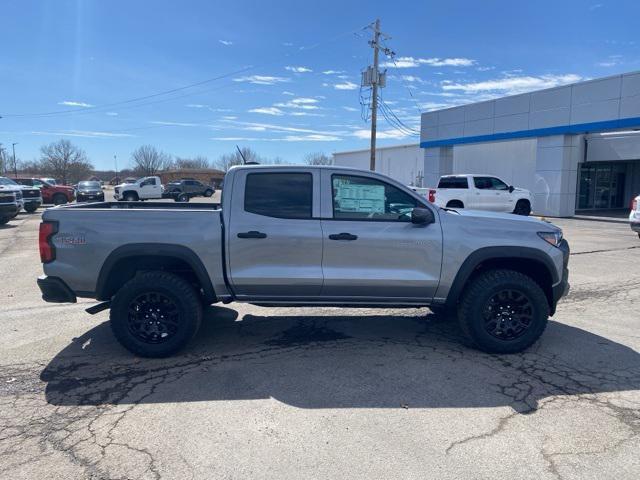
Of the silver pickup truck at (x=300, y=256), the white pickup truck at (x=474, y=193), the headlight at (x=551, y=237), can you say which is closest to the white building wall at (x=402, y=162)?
the white pickup truck at (x=474, y=193)

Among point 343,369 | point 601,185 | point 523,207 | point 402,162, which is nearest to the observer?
point 343,369

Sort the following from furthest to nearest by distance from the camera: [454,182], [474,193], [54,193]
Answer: [54,193] → [454,182] → [474,193]

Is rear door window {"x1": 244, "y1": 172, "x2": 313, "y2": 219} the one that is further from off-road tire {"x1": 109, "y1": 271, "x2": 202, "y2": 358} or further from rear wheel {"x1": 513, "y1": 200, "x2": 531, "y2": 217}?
rear wheel {"x1": 513, "y1": 200, "x2": 531, "y2": 217}

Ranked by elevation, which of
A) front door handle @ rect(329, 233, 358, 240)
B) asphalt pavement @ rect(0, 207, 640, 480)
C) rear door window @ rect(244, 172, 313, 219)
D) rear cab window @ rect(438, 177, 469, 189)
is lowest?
asphalt pavement @ rect(0, 207, 640, 480)

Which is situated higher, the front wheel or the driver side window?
the driver side window

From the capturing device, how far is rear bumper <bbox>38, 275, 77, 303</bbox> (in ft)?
15.1

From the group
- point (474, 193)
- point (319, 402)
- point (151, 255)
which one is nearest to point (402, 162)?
point (474, 193)

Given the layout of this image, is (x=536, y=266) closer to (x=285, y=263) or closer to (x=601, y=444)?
(x=601, y=444)

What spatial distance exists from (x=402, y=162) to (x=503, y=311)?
38.8 meters

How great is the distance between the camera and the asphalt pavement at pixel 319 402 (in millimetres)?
2959

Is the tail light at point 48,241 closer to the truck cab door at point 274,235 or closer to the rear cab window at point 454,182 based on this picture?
the truck cab door at point 274,235

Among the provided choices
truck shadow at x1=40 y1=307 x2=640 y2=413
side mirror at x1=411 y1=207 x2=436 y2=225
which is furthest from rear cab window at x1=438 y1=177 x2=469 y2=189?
side mirror at x1=411 y1=207 x2=436 y2=225

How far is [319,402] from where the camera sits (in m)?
3.75

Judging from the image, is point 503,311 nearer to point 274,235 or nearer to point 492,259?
point 492,259
